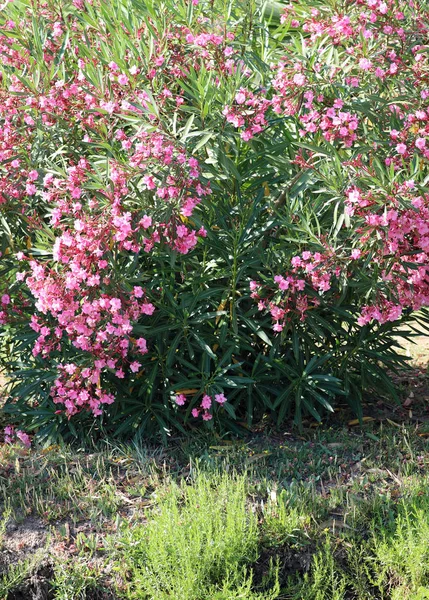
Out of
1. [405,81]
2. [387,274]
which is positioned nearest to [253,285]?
[387,274]

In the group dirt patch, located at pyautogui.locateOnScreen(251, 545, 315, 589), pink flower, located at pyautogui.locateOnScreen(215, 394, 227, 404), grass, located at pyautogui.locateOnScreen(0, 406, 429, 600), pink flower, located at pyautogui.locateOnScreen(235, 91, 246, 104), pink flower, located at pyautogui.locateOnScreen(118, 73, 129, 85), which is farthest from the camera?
pink flower, located at pyautogui.locateOnScreen(215, 394, 227, 404)

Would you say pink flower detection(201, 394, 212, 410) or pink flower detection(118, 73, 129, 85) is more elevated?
pink flower detection(118, 73, 129, 85)

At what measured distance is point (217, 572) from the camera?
343cm

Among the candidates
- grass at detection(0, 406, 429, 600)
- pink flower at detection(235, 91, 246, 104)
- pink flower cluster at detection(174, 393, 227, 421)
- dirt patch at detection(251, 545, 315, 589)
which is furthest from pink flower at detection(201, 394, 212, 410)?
pink flower at detection(235, 91, 246, 104)

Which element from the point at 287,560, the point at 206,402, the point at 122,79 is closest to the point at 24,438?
the point at 206,402

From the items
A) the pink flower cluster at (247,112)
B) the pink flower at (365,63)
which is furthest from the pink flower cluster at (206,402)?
the pink flower at (365,63)

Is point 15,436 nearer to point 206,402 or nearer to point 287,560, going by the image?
point 206,402

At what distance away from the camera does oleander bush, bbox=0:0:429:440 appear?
12.5ft

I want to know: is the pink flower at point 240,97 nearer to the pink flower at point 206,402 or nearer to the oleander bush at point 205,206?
the oleander bush at point 205,206

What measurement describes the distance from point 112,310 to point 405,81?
5.76 ft

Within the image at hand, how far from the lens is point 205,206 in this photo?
421 cm

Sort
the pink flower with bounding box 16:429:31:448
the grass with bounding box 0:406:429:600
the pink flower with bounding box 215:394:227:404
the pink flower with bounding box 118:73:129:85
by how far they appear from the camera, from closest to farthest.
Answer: the grass with bounding box 0:406:429:600, the pink flower with bounding box 118:73:129:85, the pink flower with bounding box 215:394:227:404, the pink flower with bounding box 16:429:31:448

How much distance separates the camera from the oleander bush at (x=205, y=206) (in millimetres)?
3799

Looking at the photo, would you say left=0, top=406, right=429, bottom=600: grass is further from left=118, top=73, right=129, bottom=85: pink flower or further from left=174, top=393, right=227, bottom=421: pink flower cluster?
left=118, top=73, right=129, bottom=85: pink flower
